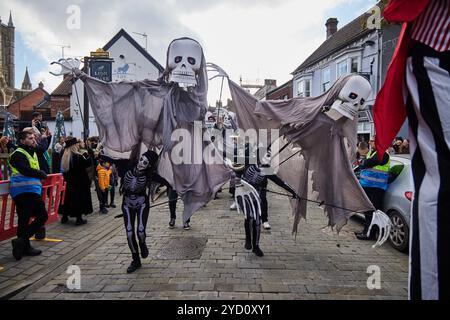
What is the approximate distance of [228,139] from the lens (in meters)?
9.07

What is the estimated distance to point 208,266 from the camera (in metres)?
4.44

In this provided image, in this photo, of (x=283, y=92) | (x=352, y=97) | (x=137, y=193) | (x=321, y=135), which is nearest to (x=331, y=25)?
(x=283, y=92)

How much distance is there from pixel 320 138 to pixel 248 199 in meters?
1.50

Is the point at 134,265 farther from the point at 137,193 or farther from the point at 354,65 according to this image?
the point at 354,65

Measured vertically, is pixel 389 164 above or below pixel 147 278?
above

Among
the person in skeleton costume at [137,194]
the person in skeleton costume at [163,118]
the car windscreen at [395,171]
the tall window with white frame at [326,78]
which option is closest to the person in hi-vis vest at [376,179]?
the car windscreen at [395,171]

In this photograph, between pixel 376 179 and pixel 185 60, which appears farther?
pixel 376 179

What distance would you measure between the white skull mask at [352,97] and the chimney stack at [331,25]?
27.4m

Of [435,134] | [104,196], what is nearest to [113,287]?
[435,134]

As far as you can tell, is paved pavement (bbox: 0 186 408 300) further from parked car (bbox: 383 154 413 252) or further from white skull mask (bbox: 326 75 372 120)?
white skull mask (bbox: 326 75 372 120)

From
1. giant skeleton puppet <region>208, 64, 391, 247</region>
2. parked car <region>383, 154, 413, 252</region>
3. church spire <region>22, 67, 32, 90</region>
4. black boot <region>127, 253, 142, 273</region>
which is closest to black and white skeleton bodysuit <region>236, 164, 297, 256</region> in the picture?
giant skeleton puppet <region>208, 64, 391, 247</region>

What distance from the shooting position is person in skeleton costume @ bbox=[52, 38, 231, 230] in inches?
164

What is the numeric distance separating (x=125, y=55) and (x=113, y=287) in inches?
986
